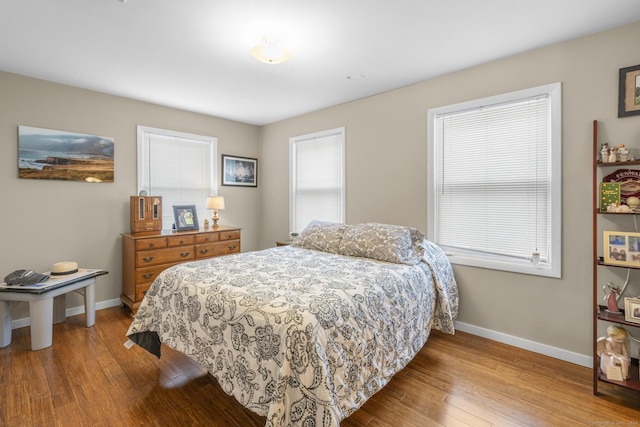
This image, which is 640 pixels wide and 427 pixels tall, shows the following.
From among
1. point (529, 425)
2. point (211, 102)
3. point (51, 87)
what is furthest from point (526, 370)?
point (51, 87)

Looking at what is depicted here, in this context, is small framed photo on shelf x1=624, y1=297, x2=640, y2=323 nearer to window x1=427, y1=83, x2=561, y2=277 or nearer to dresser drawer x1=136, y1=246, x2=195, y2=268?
window x1=427, y1=83, x2=561, y2=277

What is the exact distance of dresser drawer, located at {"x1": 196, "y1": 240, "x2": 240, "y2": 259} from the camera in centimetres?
366

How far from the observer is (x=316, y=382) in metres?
1.27

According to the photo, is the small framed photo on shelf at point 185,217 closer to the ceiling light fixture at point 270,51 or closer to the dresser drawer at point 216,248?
the dresser drawer at point 216,248

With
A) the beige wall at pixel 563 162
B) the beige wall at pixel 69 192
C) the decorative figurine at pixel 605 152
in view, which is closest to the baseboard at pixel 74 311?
the beige wall at pixel 69 192

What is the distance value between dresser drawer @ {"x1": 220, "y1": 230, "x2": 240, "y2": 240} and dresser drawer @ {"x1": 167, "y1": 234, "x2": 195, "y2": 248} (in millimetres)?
399

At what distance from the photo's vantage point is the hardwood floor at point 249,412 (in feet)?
5.60

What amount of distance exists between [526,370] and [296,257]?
2000 mm

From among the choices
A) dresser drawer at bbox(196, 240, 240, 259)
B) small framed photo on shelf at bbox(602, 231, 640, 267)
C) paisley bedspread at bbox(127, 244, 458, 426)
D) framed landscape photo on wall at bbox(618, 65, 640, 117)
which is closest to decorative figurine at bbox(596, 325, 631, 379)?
small framed photo on shelf at bbox(602, 231, 640, 267)

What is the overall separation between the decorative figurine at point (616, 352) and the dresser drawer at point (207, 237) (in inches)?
149

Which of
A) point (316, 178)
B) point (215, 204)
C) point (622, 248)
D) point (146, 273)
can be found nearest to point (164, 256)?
point (146, 273)

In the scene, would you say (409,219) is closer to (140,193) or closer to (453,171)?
(453,171)

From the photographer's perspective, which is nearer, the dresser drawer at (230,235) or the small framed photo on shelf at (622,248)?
the small framed photo on shelf at (622,248)

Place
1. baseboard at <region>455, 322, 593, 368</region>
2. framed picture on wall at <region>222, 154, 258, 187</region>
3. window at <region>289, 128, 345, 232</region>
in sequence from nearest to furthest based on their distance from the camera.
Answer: baseboard at <region>455, 322, 593, 368</region>
window at <region>289, 128, 345, 232</region>
framed picture on wall at <region>222, 154, 258, 187</region>
